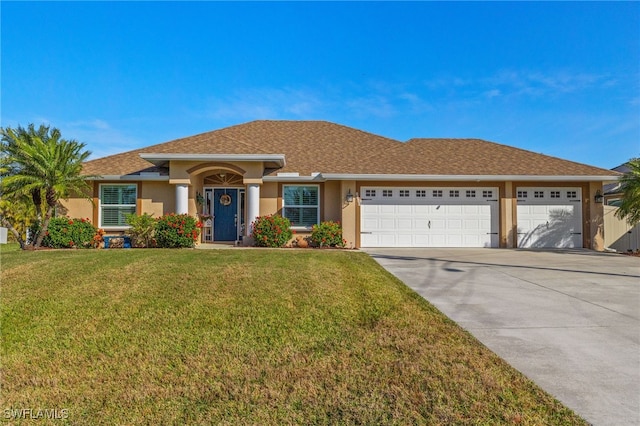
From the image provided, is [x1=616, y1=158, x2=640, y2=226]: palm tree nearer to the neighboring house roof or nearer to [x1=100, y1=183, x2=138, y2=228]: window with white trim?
the neighboring house roof

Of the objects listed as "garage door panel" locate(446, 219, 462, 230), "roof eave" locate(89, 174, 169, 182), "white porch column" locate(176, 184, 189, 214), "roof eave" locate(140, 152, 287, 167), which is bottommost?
"garage door panel" locate(446, 219, 462, 230)

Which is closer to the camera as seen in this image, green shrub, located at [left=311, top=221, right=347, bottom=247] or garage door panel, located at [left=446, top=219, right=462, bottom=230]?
green shrub, located at [left=311, top=221, right=347, bottom=247]

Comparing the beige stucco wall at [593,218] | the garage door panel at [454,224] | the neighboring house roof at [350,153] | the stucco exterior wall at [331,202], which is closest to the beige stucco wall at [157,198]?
the neighboring house roof at [350,153]

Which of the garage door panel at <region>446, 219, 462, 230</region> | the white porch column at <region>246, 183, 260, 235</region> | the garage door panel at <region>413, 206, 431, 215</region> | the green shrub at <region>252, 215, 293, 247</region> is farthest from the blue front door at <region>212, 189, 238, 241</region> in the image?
the garage door panel at <region>446, 219, 462, 230</region>

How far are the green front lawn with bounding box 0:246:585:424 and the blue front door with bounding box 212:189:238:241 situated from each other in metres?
7.67

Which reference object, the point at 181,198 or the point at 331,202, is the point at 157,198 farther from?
the point at 331,202

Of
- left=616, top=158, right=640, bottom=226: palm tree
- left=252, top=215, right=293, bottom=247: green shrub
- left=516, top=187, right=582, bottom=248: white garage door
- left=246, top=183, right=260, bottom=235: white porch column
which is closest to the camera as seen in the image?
left=616, top=158, right=640, bottom=226: palm tree

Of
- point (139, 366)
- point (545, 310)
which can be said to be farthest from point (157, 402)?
point (545, 310)

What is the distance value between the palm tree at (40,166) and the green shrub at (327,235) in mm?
8337

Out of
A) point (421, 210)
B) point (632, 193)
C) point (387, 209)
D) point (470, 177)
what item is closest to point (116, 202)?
point (387, 209)

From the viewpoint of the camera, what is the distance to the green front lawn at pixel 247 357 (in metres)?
2.63

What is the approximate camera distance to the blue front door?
46.0 ft

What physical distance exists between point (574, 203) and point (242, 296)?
13.8m

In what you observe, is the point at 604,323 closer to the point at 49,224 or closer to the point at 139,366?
the point at 139,366
